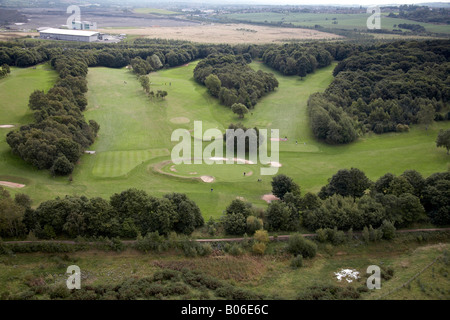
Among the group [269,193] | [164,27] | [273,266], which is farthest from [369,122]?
[164,27]

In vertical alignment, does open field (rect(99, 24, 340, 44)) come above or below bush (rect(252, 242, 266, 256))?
above

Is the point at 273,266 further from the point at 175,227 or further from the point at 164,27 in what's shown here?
the point at 164,27

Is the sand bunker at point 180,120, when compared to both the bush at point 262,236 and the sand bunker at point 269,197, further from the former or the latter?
the bush at point 262,236

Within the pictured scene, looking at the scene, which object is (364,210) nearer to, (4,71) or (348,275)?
(348,275)

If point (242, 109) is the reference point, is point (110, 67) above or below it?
above

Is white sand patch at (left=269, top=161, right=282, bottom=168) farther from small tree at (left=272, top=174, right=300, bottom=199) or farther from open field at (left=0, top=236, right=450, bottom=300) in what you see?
open field at (left=0, top=236, right=450, bottom=300)

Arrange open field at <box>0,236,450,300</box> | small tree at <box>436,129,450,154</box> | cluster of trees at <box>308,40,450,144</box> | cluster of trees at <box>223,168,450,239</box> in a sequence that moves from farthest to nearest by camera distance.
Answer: cluster of trees at <box>308,40,450,144</box>, small tree at <box>436,129,450,154</box>, cluster of trees at <box>223,168,450,239</box>, open field at <box>0,236,450,300</box>

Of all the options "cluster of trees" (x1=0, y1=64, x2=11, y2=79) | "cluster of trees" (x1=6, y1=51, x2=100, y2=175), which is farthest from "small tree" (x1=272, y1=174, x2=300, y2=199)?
"cluster of trees" (x1=0, y1=64, x2=11, y2=79)
